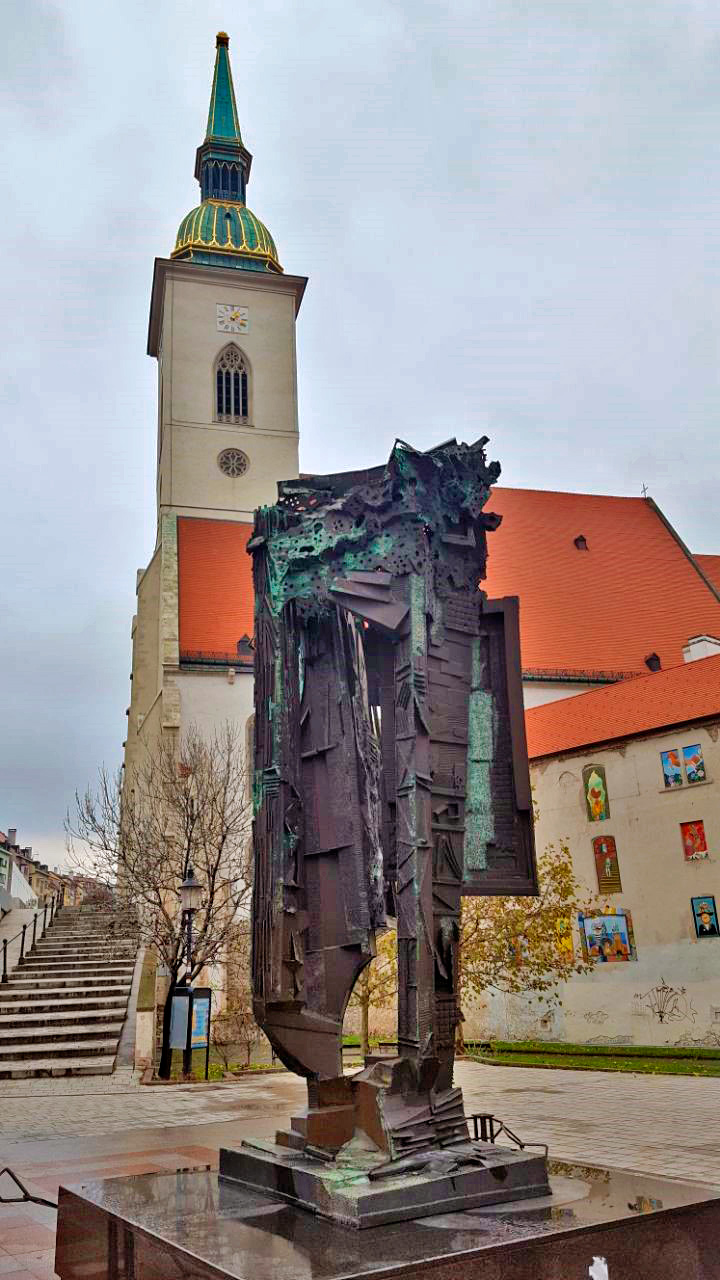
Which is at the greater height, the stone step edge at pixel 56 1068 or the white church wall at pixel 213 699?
the white church wall at pixel 213 699

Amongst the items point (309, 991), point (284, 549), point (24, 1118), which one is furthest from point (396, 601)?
point (24, 1118)

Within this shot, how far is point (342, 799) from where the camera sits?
211 inches

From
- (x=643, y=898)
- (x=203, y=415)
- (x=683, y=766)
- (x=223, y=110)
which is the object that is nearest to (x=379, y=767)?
(x=683, y=766)

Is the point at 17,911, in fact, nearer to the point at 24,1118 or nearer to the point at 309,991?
the point at 24,1118

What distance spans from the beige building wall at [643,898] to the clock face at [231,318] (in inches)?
825

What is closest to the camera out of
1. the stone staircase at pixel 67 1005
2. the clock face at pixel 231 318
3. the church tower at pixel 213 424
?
the stone staircase at pixel 67 1005

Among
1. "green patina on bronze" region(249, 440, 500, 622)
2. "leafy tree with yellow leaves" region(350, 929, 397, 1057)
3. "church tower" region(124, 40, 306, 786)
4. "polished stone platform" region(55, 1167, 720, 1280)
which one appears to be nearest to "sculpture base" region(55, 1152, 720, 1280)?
"polished stone platform" region(55, 1167, 720, 1280)

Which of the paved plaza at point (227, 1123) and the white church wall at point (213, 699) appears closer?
the paved plaza at point (227, 1123)

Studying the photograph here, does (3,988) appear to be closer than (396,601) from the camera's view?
No

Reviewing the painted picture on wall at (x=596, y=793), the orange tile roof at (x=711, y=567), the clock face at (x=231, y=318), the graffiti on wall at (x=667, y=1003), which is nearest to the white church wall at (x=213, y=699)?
the painted picture on wall at (x=596, y=793)

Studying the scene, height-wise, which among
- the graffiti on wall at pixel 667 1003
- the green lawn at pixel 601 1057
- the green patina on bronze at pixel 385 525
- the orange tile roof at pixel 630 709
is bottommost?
the green lawn at pixel 601 1057

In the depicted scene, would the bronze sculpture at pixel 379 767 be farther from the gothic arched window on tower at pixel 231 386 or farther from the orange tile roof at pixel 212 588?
the gothic arched window on tower at pixel 231 386

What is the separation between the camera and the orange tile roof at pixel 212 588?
29875mm

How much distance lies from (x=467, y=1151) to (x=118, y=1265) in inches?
62.6
